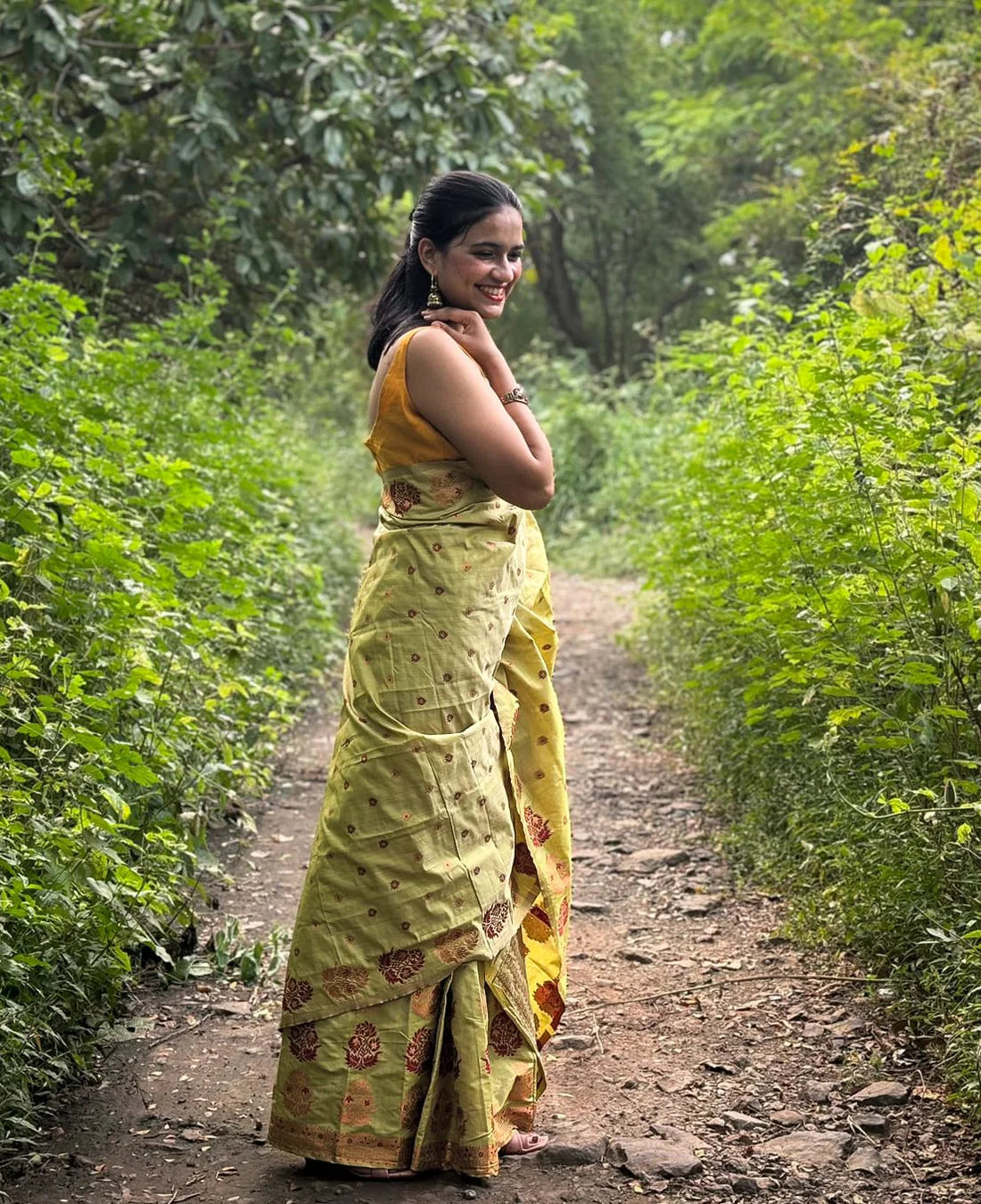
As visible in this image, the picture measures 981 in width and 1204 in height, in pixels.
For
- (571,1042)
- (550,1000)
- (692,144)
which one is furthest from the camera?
(692,144)

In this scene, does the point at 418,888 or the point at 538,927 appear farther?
the point at 538,927

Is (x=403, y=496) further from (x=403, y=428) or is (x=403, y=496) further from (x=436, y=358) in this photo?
(x=436, y=358)

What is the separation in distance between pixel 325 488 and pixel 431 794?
8.84 m

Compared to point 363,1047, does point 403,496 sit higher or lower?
higher

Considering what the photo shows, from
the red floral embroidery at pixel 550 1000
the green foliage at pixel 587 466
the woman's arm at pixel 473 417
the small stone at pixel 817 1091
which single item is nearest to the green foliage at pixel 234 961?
the red floral embroidery at pixel 550 1000

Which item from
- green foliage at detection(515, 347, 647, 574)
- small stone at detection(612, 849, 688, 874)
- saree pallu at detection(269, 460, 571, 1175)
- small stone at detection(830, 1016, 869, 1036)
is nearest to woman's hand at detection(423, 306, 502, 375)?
saree pallu at detection(269, 460, 571, 1175)

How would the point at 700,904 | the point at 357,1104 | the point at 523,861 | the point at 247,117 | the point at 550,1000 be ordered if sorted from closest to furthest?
the point at 357,1104 < the point at 523,861 < the point at 550,1000 < the point at 700,904 < the point at 247,117

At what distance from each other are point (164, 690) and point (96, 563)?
630mm

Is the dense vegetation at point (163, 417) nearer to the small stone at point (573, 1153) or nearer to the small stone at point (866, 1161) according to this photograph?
the small stone at point (573, 1153)

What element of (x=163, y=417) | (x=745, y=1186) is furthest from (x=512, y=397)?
(x=163, y=417)

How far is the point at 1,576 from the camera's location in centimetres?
371

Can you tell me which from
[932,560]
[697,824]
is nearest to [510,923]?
[932,560]

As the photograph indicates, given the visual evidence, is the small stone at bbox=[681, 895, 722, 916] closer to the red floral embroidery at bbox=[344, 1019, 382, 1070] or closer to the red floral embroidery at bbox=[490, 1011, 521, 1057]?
the red floral embroidery at bbox=[490, 1011, 521, 1057]

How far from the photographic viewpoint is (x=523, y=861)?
3.08 metres
